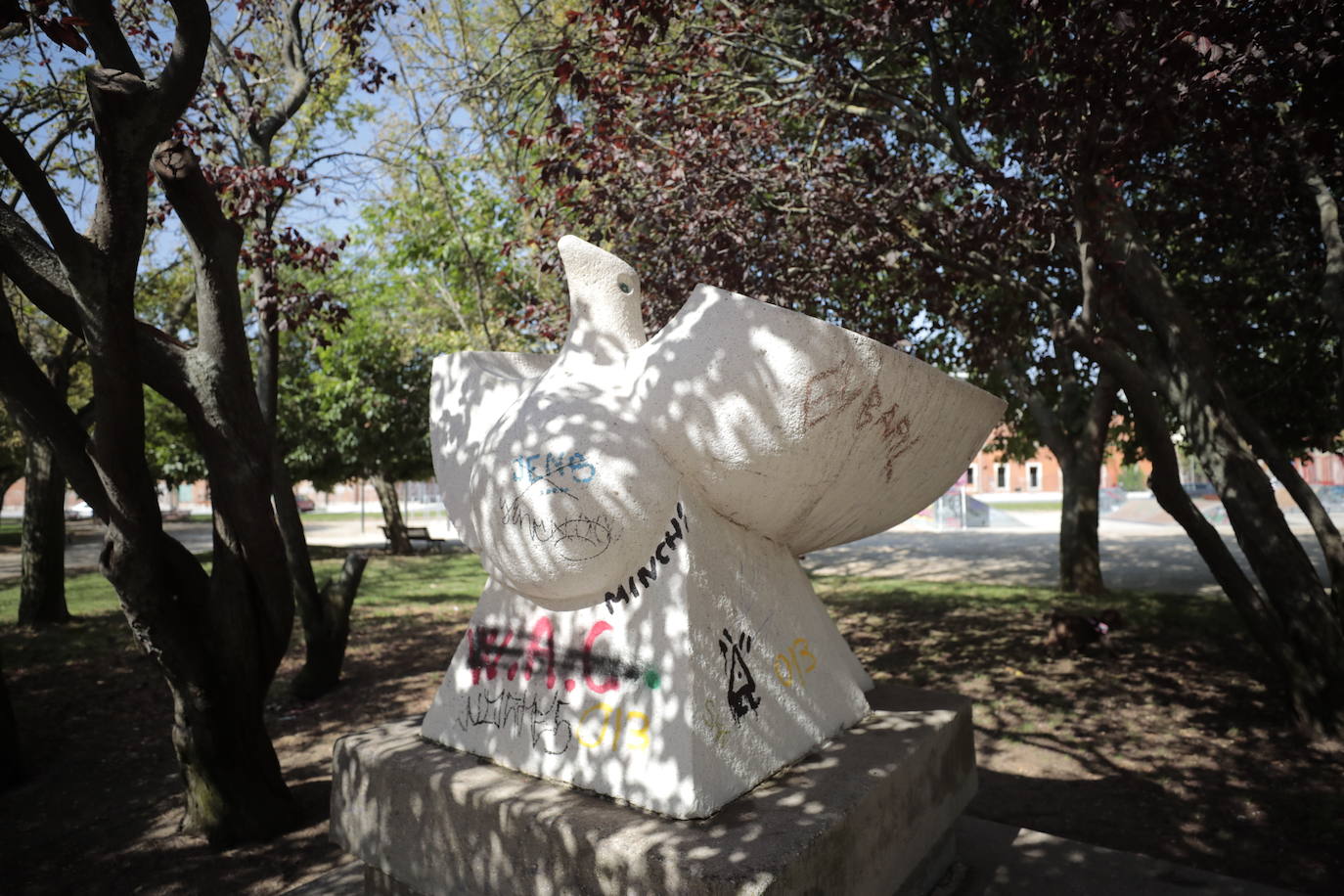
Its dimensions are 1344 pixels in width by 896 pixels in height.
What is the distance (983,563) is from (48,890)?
53.9 ft

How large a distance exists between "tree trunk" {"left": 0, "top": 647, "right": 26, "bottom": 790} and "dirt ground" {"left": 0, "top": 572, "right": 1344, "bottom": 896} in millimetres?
116

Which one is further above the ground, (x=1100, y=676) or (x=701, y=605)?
(x=701, y=605)

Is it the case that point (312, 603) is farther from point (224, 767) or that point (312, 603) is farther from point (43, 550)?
point (43, 550)

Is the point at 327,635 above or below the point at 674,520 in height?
below

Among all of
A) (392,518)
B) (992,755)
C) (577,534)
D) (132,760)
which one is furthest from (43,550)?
(392,518)

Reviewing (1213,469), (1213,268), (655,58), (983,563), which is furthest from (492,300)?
(1213,469)

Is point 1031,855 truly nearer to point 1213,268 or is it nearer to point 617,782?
point 617,782

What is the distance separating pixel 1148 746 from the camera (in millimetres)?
5934

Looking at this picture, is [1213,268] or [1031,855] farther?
[1213,268]

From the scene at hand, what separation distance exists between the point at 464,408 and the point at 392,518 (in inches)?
792

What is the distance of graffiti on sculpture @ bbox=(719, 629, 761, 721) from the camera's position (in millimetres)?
3133

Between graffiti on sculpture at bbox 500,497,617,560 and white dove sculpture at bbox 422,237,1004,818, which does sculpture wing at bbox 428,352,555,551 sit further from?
graffiti on sculpture at bbox 500,497,617,560

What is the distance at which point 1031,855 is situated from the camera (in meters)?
4.07

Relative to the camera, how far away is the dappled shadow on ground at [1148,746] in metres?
4.52
